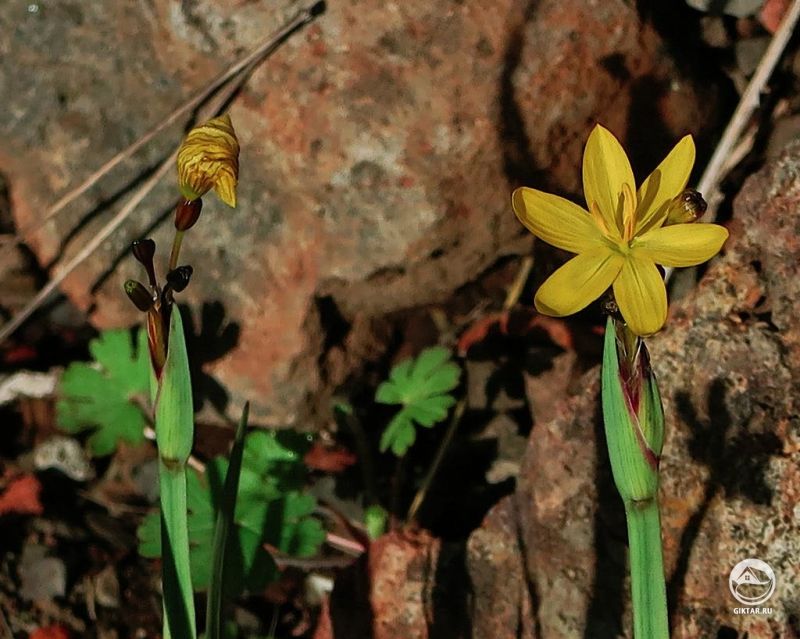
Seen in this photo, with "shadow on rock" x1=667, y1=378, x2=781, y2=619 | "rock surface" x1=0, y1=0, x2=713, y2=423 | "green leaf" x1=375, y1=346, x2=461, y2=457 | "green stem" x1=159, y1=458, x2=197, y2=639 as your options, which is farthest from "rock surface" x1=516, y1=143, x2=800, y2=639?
"green stem" x1=159, y1=458, x2=197, y2=639

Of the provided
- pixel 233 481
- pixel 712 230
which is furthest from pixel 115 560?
pixel 712 230

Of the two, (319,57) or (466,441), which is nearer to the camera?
(319,57)

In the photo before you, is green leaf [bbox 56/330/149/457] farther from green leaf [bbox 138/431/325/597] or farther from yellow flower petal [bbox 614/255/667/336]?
yellow flower petal [bbox 614/255/667/336]

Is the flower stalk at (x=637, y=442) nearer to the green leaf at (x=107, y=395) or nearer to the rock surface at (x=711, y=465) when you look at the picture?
the rock surface at (x=711, y=465)

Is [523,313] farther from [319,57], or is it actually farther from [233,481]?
[233,481]

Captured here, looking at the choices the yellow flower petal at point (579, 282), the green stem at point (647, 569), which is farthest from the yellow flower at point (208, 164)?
the green stem at point (647, 569)

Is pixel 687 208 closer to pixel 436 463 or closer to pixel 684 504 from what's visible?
pixel 684 504
